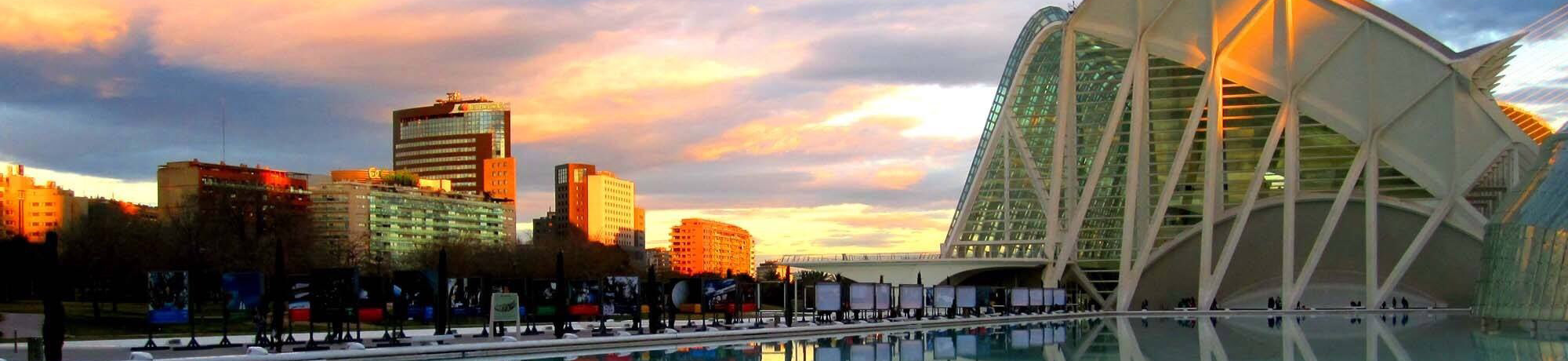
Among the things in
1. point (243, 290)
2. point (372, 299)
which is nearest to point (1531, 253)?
point (372, 299)

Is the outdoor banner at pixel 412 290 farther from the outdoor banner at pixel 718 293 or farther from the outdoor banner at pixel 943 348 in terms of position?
the outdoor banner at pixel 943 348

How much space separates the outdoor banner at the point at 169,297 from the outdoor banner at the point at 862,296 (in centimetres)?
2147

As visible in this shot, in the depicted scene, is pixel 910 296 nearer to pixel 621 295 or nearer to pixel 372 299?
pixel 621 295

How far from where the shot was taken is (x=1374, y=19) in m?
67.2

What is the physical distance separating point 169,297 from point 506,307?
7460mm

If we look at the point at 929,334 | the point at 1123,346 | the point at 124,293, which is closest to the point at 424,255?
the point at 124,293

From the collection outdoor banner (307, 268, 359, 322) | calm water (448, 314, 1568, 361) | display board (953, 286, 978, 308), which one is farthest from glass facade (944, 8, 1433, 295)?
outdoor banner (307, 268, 359, 322)

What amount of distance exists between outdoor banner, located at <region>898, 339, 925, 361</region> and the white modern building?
1347 inches

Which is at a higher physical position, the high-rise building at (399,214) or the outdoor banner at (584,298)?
the high-rise building at (399,214)

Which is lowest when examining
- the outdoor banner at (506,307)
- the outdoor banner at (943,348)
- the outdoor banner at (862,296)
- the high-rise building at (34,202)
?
the outdoor banner at (943,348)

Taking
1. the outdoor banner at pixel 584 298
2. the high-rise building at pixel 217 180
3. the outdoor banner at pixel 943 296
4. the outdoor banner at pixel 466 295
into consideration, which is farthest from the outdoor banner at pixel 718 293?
the high-rise building at pixel 217 180

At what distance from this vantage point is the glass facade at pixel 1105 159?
237ft

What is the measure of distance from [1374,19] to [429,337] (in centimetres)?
4539

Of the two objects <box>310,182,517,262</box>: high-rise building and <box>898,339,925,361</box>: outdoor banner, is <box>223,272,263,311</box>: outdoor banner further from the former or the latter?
<box>310,182,517,262</box>: high-rise building
